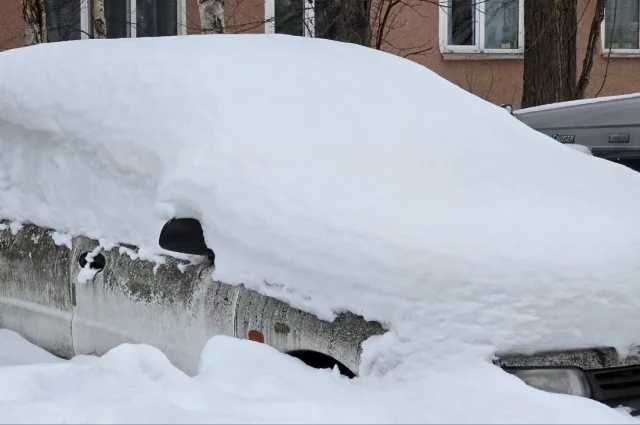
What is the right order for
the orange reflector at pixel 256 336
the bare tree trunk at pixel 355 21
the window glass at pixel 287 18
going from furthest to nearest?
the window glass at pixel 287 18
the bare tree trunk at pixel 355 21
the orange reflector at pixel 256 336

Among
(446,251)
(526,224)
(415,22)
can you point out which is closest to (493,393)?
(446,251)

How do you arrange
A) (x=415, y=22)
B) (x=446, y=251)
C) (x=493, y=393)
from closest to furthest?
(x=493, y=393), (x=446, y=251), (x=415, y=22)

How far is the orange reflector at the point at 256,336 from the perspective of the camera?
3.37 m

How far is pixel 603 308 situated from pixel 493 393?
57 cm

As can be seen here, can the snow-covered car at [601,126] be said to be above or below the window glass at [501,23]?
below

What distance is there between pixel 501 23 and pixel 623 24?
2.19 meters

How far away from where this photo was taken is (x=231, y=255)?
3.47 m

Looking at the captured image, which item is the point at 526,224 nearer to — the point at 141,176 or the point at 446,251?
the point at 446,251

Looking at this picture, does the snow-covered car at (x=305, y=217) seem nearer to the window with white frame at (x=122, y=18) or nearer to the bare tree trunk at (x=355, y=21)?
the bare tree trunk at (x=355, y=21)

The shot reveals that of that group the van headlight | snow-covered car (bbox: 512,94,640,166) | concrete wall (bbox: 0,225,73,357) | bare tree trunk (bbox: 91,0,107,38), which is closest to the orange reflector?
the van headlight

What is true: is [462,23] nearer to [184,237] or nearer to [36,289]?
[36,289]

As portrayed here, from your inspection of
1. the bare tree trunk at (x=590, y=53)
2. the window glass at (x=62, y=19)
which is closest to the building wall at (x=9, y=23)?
the window glass at (x=62, y=19)

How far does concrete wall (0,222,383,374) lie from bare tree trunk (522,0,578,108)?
24.6 feet

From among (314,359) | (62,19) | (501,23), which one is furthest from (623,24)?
(314,359)
